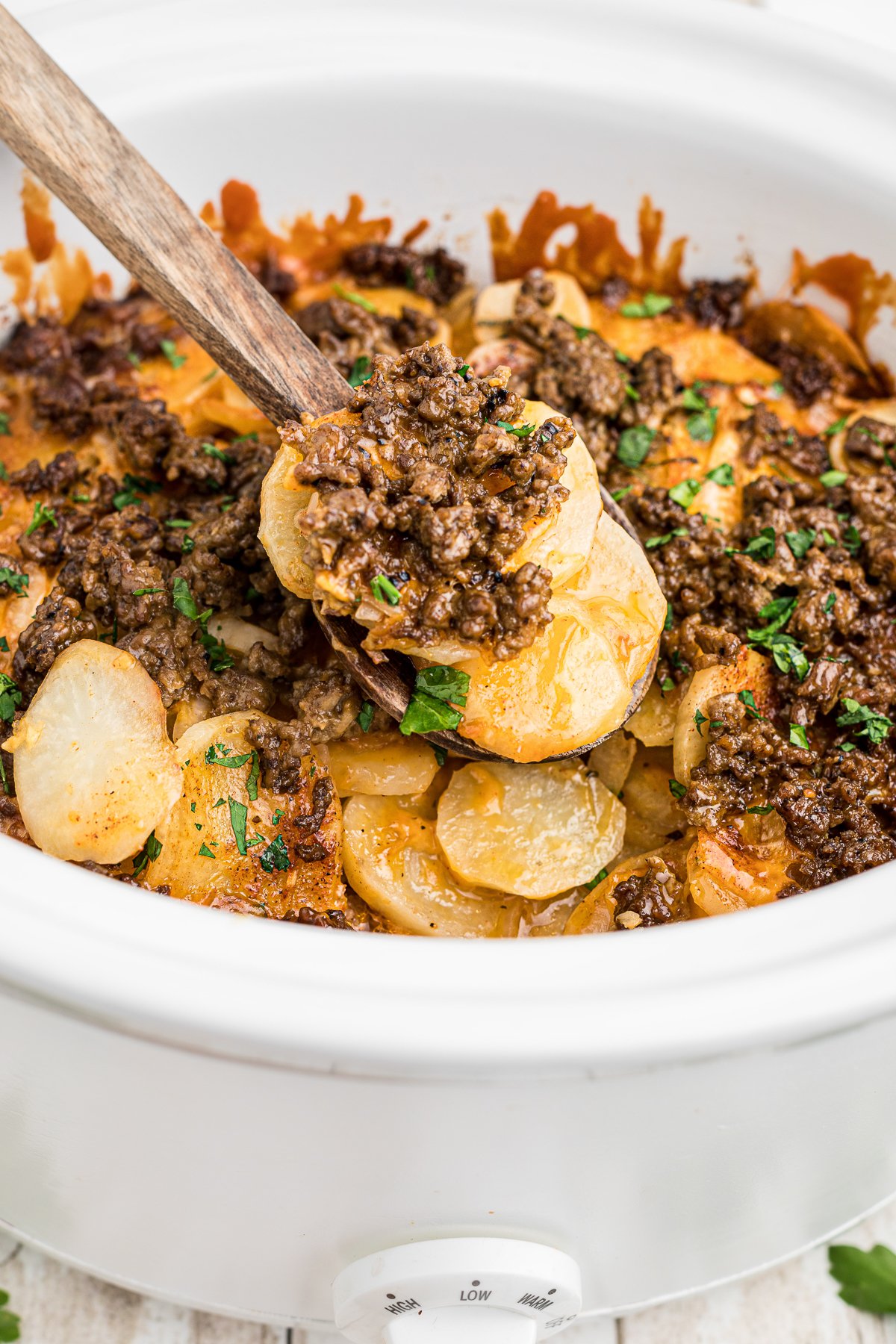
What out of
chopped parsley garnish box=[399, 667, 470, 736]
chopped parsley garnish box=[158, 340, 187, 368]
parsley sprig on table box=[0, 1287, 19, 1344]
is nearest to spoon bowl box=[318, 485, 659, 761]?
chopped parsley garnish box=[399, 667, 470, 736]

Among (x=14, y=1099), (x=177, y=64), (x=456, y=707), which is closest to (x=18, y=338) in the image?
(x=177, y=64)

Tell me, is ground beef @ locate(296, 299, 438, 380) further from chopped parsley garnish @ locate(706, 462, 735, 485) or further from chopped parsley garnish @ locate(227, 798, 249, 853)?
chopped parsley garnish @ locate(227, 798, 249, 853)

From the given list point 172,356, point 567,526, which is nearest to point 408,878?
point 567,526

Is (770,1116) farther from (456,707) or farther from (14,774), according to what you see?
(14,774)

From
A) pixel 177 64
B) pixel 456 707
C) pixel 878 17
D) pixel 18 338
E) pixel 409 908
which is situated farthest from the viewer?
pixel 878 17

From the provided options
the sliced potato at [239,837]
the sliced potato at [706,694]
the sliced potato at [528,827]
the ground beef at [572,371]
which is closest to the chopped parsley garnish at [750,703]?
the sliced potato at [706,694]

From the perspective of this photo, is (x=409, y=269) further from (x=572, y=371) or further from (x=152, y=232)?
(x=152, y=232)

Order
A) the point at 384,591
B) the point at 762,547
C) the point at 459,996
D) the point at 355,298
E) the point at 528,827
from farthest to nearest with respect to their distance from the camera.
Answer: the point at 355,298 → the point at 762,547 → the point at 528,827 → the point at 384,591 → the point at 459,996

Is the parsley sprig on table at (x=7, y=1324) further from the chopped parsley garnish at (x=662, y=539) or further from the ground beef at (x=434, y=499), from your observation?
the chopped parsley garnish at (x=662, y=539)
